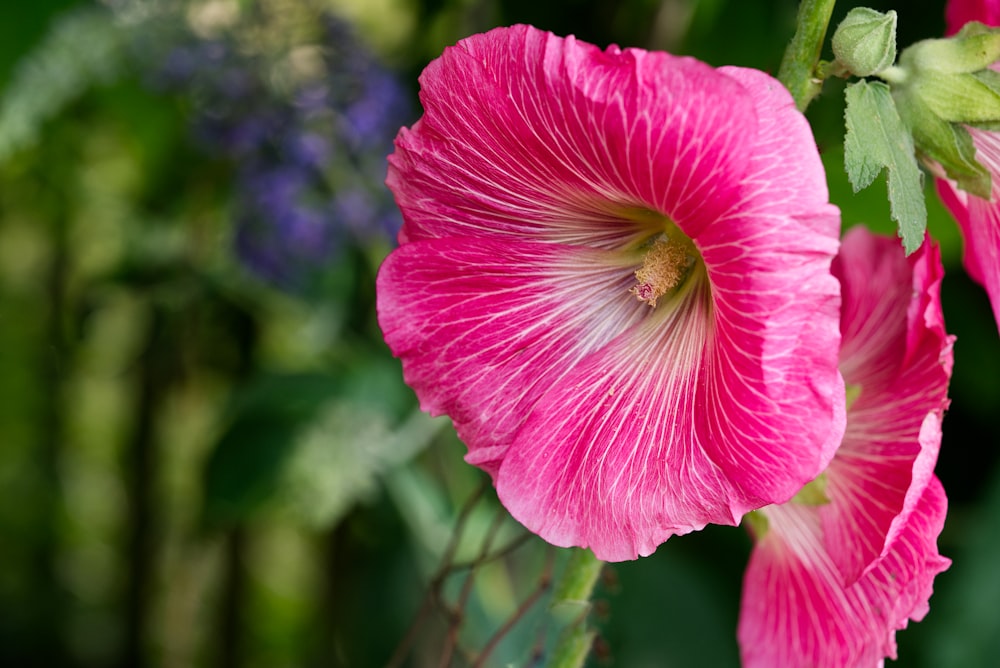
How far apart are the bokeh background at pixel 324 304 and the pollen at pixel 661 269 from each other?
0.06 meters

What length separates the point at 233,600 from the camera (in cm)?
151

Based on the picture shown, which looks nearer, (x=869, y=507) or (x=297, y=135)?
(x=869, y=507)

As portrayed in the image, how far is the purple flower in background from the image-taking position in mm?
717

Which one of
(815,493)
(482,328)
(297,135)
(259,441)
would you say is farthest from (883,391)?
(259,441)

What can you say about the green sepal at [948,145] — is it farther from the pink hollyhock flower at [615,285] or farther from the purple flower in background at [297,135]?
the purple flower in background at [297,135]

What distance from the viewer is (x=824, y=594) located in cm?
37

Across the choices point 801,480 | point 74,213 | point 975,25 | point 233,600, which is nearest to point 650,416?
point 801,480

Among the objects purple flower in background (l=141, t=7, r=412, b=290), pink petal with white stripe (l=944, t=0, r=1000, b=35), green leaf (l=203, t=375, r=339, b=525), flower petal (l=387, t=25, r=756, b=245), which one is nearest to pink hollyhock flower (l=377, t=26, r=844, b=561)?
flower petal (l=387, t=25, r=756, b=245)

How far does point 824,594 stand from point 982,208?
5.8 inches

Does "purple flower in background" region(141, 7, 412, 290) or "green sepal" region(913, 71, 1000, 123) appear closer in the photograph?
"green sepal" region(913, 71, 1000, 123)

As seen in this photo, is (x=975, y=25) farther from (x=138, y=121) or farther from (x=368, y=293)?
(x=138, y=121)

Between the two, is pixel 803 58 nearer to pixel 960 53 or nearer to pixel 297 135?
pixel 960 53

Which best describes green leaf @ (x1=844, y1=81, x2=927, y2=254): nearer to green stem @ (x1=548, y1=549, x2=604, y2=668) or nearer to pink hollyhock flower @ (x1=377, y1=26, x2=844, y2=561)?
pink hollyhock flower @ (x1=377, y1=26, x2=844, y2=561)

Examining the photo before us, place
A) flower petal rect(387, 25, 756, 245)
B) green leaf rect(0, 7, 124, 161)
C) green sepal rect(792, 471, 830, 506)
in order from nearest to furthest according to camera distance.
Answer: flower petal rect(387, 25, 756, 245)
green sepal rect(792, 471, 830, 506)
green leaf rect(0, 7, 124, 161)
